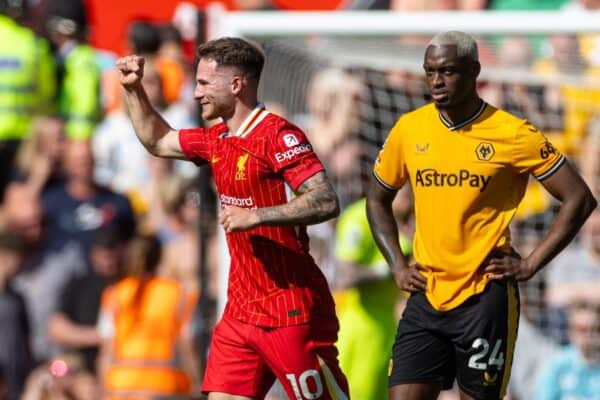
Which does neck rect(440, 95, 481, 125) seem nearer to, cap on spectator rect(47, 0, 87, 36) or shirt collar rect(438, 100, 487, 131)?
shirt collar rect(438, 100, 487, 131)

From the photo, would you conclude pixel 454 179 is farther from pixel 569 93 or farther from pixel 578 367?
pixel 569 93

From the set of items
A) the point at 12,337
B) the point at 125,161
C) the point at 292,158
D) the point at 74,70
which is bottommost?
the point at 12,337

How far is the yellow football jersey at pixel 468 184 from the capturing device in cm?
684

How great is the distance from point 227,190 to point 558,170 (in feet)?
4.99

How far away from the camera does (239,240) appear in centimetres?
707

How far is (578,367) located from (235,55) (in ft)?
14.4

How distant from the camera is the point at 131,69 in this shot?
7.25m

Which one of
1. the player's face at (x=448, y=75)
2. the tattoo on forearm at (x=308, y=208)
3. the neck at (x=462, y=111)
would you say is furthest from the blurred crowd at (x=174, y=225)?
the player's face at (x=448, y=75)

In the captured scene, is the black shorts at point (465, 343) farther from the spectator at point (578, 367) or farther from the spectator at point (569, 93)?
the spectator at point (569, 93)

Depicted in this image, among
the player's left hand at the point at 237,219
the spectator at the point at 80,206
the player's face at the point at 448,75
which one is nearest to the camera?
the player's left hand at the point at 237,219

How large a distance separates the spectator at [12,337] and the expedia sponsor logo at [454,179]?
18.9 ft

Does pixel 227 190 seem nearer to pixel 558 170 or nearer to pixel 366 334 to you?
pixel 558 170

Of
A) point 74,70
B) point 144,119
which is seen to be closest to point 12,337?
point 74,70

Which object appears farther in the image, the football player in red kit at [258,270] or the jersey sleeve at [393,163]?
the jersey sleeve at [393,163]
